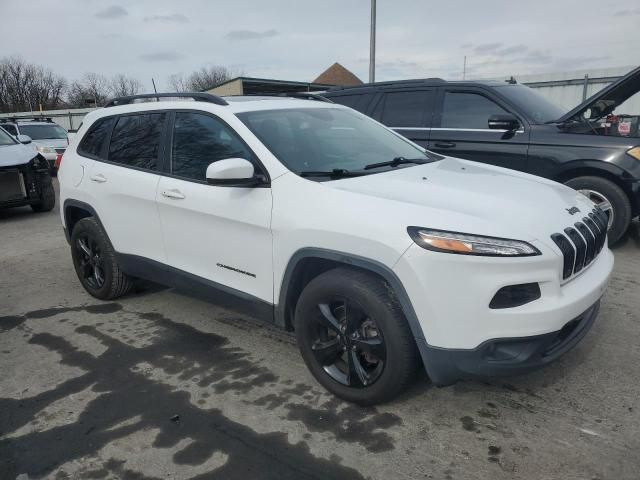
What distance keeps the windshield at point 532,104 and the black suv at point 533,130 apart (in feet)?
0.04

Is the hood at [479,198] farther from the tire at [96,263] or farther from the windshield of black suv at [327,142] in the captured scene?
the tire at [96,263]

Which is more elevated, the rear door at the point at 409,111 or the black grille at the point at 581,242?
the rear door at the point at 409,111

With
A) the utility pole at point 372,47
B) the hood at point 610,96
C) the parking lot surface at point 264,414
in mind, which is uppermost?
the utility pole at point 372,47

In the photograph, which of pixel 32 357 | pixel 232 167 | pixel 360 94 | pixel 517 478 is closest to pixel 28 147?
pixel 360 94

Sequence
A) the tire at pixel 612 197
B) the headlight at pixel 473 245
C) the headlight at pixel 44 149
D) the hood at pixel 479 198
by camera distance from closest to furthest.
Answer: the headlight at pixel 473 245 → the hood at pixel 479 198 → the tire at pixel 612 197 → the headlight at pixel 44 149

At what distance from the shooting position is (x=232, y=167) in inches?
114

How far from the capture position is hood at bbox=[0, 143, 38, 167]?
26.5 feet

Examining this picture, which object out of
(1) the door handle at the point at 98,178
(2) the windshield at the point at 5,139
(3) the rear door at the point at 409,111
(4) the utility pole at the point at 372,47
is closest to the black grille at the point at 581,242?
(1) the door handle at the point at 98,178

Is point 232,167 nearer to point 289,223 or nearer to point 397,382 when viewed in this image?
point 289,223

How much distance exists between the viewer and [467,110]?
243 inches

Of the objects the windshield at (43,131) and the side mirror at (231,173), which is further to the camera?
the windshield at (43,131)

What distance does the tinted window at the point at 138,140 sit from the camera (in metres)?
3.85

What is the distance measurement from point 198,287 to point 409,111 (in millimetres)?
4080

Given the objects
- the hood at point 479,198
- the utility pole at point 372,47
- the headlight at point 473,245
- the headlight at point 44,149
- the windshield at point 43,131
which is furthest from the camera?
the windshield at point 43,131
